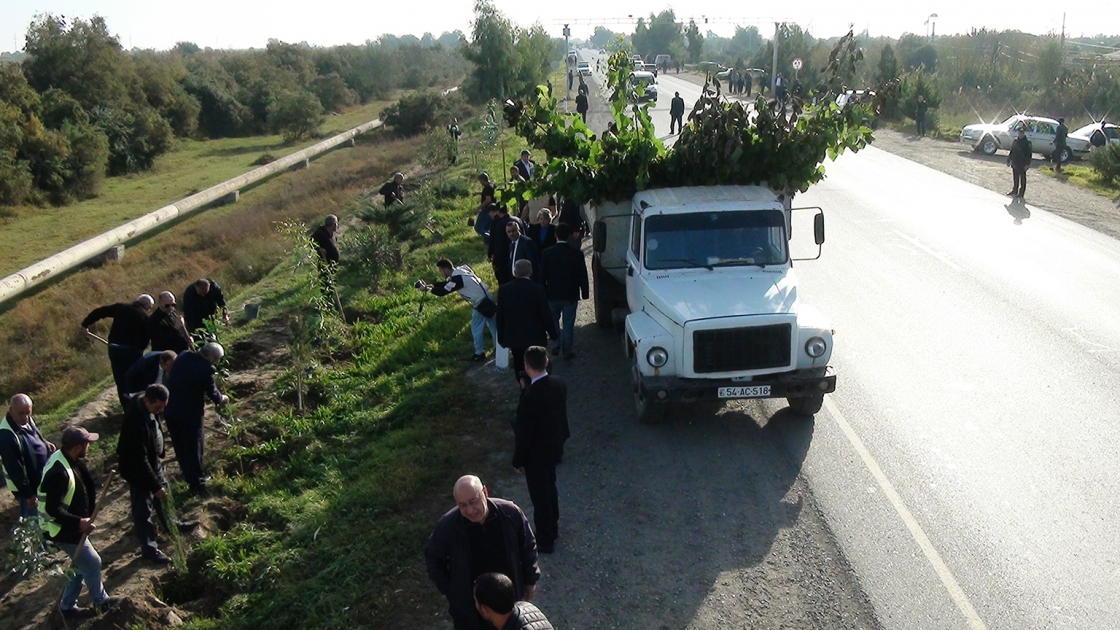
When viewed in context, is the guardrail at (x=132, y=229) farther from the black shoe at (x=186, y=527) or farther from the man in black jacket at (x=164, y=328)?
the black shoe at (x=186, y=527)

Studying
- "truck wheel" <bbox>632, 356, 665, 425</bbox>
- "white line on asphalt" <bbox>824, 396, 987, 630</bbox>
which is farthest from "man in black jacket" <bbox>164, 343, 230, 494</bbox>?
"white line on asphalt" <bbox>824, 396, 987, 630</bbox>

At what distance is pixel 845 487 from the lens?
24.0ft

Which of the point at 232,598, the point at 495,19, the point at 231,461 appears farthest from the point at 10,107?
the point at 232,598

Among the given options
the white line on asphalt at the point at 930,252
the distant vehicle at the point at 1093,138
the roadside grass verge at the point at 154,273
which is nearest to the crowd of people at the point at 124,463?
the roadside grass verge at the point at 154,273

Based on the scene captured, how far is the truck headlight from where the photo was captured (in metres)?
8.04

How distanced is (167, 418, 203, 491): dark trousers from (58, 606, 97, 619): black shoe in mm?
1751

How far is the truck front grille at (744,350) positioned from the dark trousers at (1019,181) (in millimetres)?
14563

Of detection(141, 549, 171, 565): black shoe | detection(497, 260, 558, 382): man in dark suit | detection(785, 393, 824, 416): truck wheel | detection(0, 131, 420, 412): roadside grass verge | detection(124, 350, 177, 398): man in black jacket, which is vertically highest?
detection(497, 260, 558, 382): man in dark suit

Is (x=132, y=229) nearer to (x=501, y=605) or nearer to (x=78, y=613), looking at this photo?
(x=78, y=613)

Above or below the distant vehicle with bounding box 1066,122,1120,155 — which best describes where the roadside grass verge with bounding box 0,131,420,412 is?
below

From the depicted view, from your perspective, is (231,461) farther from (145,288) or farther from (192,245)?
(192,245)

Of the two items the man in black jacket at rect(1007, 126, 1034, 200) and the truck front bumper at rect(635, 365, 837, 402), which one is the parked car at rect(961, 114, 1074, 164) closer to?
the man in black jacket at rect(1007, 126, 1034, 200)

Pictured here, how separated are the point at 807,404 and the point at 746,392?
34.8 inches

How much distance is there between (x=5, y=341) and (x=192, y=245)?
7618mm
